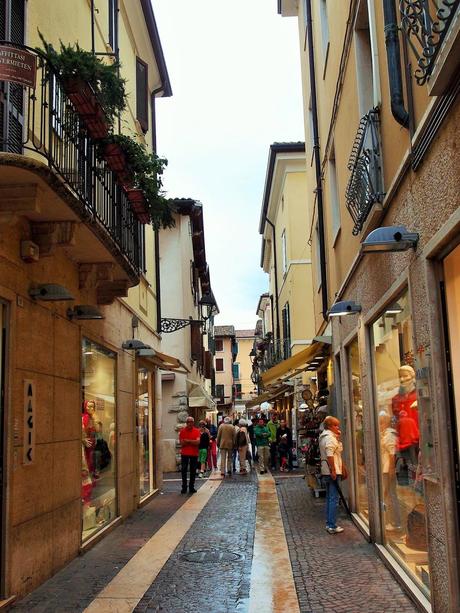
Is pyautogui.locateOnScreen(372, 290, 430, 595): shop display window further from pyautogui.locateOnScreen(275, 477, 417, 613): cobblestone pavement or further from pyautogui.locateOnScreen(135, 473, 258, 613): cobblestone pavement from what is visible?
pyautogui.locateOnScreen(135, 473, 258, 613): cobblestone pavement

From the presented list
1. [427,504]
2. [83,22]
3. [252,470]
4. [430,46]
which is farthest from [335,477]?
[252,470]

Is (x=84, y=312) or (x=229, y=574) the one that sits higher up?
(x=84, y=312)

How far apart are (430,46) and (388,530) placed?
5618 millimetres

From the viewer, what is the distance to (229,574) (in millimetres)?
7422

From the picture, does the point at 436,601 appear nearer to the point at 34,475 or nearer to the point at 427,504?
the point at 427,504

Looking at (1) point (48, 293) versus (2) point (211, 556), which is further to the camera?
(2) point (211, 556)

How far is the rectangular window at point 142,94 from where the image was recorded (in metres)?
14.9

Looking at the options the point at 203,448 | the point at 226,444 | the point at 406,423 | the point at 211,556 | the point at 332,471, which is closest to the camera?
the point at 406,423

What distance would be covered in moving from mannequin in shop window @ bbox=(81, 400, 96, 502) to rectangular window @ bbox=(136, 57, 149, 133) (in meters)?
7.52

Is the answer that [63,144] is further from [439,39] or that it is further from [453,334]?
[453,334]

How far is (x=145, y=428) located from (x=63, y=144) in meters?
8.37

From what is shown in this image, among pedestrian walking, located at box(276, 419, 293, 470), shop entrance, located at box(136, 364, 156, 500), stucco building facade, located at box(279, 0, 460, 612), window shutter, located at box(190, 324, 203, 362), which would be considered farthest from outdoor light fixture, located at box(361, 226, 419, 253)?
window shutter, located at box(190, 324, 203, 362)

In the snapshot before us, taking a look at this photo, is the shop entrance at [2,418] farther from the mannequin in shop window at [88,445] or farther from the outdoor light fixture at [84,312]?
the mannequin in shop window at [88,445]

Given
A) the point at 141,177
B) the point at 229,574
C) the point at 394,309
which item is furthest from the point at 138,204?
the point at 229,574
